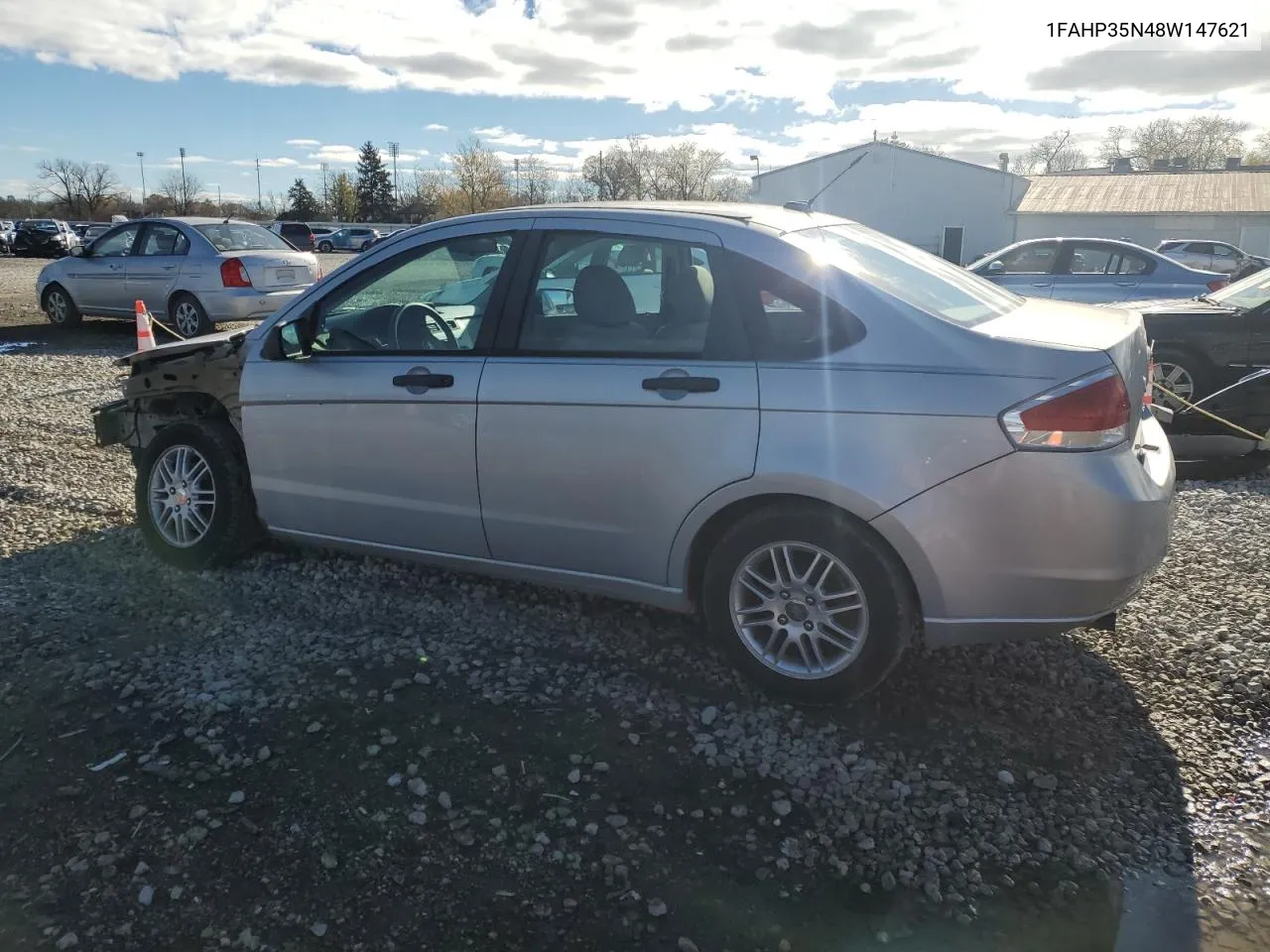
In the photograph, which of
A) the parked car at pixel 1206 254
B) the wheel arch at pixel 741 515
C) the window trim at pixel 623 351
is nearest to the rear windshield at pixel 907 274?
the window trim at pixel 623 351

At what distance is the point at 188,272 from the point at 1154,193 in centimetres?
4590

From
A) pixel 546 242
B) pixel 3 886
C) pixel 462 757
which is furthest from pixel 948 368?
pixel 3 886

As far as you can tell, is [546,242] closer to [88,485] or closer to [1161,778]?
[1161,778]

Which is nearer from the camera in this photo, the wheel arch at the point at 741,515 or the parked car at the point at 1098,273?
the wheel arch at the point at 741,515

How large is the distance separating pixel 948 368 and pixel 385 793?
2.28 meters

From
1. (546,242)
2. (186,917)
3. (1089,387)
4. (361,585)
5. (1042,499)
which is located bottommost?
(186,917)

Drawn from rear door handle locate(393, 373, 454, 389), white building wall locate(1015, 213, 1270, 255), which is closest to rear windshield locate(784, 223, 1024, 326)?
rear door handle locate(393, 373, 454, 389)

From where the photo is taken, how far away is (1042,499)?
10.3ft

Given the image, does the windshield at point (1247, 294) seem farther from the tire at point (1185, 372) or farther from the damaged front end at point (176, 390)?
the damaged front end at point (176, 390)

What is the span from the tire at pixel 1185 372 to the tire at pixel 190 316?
11352 mm

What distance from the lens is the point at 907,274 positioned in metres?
3.79

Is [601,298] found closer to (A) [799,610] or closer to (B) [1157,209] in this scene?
(A) [799,610]

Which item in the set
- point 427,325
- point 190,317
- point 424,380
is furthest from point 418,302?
point 190,317

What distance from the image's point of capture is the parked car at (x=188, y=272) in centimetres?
1310
